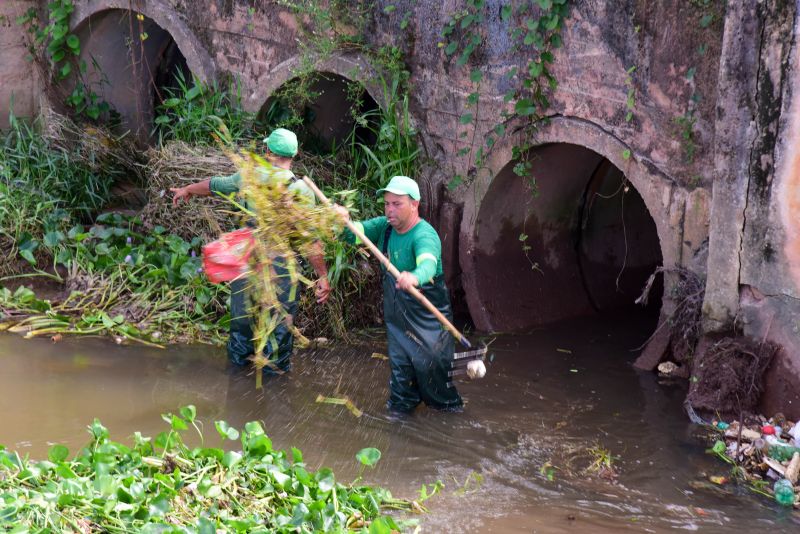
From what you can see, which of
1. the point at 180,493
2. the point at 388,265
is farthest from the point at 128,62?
the point at 180,493

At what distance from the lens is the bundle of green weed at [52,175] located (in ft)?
29.2

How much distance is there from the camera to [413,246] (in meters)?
6.25

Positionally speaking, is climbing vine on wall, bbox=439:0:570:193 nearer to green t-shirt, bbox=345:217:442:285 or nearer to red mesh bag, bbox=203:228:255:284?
green t-shirt, bbox=345:217:442:285

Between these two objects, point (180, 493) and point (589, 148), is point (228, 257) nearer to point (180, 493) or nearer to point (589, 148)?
point (180, 493)

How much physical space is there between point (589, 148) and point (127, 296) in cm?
391

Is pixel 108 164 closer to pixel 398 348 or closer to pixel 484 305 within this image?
pixel 484 305

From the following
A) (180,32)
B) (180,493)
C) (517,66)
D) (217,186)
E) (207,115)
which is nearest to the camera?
(180,493)

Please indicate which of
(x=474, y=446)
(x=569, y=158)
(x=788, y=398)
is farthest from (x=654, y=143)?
(x=474, y=446)

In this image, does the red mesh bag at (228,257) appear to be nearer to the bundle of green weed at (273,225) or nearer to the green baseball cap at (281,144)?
the bundle of green weed at (273,225)

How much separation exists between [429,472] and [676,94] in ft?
10.1

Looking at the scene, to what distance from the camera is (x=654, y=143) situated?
22.6 ft

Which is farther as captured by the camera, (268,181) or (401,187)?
(401,187)

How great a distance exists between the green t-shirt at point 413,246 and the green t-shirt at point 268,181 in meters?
0.39

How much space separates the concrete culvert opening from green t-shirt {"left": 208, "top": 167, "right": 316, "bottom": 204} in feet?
7.18
